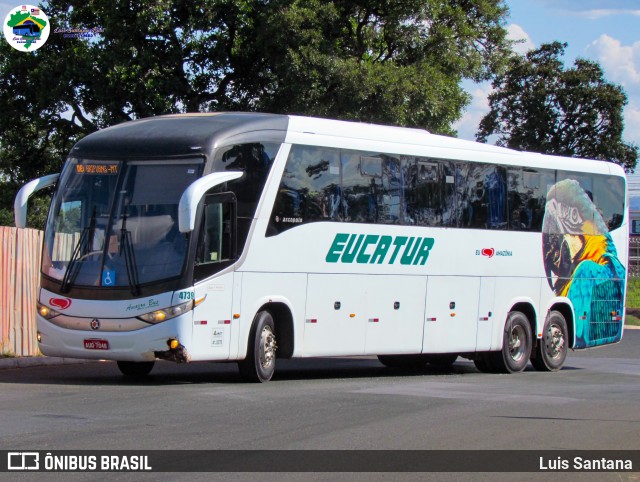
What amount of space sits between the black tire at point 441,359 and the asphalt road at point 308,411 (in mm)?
2310

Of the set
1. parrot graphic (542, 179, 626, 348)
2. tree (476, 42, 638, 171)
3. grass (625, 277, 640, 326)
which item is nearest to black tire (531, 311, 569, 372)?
parrot graphic (542, 179, 626, 348)

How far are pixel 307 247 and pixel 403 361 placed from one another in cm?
554

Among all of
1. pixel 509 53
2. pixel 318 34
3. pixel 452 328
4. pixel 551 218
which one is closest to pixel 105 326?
pixel 452 328

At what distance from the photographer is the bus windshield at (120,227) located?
14.4 metres

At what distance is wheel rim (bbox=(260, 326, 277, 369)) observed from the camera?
15492 mm

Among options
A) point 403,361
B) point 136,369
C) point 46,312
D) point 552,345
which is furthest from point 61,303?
point 552,345

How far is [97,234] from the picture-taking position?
14.7m

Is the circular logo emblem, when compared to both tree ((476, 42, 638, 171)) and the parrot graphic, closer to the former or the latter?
the parrot graphic

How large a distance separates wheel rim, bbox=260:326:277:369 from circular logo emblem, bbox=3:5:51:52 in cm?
1873

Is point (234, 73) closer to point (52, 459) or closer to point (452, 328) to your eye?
point (452, 328)

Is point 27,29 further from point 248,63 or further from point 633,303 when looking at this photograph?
point 633,303

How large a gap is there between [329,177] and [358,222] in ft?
3.08

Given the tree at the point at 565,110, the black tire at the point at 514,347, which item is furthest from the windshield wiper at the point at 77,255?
the tree at the point at 565,110

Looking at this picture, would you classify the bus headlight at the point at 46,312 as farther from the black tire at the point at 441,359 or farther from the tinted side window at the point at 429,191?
the black tire at the point at 441,359
